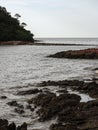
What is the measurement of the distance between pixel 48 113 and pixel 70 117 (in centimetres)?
141

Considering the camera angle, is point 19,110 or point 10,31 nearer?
point 19,110

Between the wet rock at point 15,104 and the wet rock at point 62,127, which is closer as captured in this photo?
the wet rock at point 62,127

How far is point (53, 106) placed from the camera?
16156 mm

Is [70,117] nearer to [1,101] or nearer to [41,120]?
[41,120]

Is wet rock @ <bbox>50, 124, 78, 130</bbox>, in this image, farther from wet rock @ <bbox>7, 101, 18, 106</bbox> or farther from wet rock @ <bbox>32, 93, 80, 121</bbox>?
wet rock @ <bbox>7, 101, 18, 106</bbox>

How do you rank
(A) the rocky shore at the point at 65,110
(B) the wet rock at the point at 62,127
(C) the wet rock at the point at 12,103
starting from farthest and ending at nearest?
(C) the wet rock at the point at 12,103
(A) the rocky shore at the point at 65,110
(B) the wet rock at the point at 62,127

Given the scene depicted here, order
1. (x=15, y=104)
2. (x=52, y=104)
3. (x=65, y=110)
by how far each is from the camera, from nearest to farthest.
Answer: (x=65, y=110), (x=52, y=104), (x=15, y=104)

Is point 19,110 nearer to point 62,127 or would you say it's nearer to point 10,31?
point 62,127

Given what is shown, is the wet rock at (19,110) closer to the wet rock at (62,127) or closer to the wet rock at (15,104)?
the wet rock at (15,104)

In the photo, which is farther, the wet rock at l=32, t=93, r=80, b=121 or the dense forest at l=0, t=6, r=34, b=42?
the dense forest at l=0, t=6, r=34, b=42

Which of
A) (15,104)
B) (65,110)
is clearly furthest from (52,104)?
(15,104)

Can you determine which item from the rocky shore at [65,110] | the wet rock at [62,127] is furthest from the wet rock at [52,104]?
the wet rock at [62,127]

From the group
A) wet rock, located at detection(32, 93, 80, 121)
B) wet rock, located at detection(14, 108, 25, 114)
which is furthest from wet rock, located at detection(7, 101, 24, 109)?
wet rock, located at detection(32, 93, 80, 121)

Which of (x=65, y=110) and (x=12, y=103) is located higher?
(x=65, y=110)
